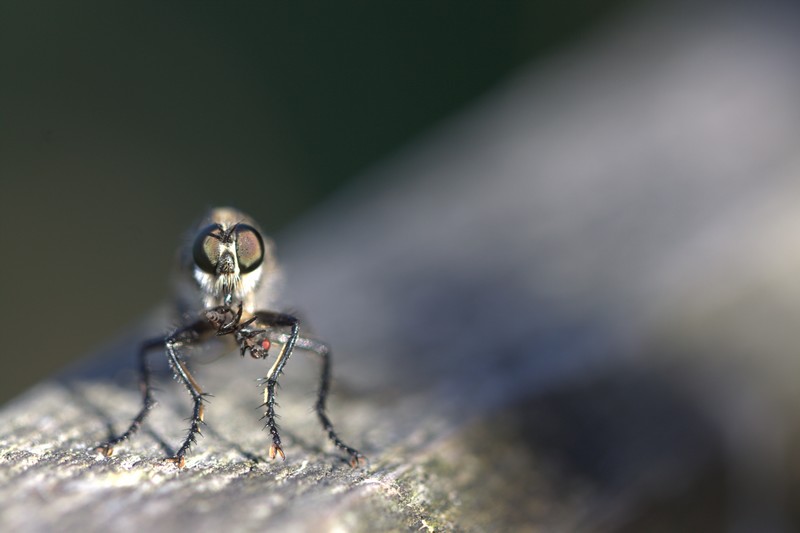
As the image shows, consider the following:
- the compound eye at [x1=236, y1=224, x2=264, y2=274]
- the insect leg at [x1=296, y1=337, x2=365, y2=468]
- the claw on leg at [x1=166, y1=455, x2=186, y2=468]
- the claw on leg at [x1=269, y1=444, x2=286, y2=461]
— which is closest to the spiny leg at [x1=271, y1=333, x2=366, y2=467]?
the insect leg at [x1=296, y1=337, x2=365, y2=468]

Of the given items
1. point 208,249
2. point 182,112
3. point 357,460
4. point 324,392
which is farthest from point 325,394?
point 182,112

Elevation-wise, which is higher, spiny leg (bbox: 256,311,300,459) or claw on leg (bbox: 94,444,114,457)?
spiny leg (bbox: 256,311,300,459)

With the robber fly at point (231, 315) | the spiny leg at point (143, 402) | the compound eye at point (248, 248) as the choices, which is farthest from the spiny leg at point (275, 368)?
the spiny leg at point (143, 402)

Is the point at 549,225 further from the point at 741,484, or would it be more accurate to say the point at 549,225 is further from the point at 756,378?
the point at 741,484

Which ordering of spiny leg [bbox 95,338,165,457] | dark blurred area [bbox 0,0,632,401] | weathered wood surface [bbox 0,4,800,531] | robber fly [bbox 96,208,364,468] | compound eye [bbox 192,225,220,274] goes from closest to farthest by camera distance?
weathered wood surface [bbox 0,4,800,531] → spiny leg [bbox 95,338,165,457] → robber fly [bbox 96,208,364,468] → compound eye [bbox 192,225,220,274] → dark blurred area [bbox 0,0,632,401]

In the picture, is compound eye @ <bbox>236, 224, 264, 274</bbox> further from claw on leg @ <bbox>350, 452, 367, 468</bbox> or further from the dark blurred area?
the dark blurred area

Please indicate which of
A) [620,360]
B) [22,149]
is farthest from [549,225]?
[22,149]

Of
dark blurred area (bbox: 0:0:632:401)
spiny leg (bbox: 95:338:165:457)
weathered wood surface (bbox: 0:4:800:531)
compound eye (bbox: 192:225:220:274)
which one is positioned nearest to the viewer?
weathered wood surface (bbox: 0:4:800:531)
